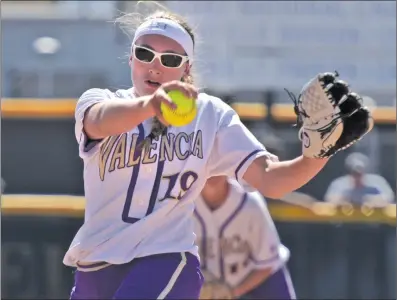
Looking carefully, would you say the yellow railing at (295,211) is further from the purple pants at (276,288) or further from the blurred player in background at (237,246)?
the purple pants at (276,288)

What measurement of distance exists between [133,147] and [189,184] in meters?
0.21

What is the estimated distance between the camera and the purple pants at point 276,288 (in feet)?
18.3

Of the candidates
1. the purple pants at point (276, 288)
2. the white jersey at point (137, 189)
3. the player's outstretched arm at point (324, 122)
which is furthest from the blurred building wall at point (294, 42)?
the player's outstretched arm at point (324, 122)

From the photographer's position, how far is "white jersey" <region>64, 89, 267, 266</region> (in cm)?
344

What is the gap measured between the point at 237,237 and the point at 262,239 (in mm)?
129

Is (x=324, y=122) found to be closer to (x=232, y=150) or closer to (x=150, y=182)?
(x=232, y=150)

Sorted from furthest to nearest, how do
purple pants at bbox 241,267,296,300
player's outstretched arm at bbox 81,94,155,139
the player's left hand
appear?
purple pants at bbox 241,267,296,300
the player's left hand
player's outstretched arm at bbox 81,94,155,139

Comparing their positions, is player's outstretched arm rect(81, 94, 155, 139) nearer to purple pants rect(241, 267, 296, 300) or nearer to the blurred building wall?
purple pants rect(241, 267, 296, 300)

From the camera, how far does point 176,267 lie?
347 cm

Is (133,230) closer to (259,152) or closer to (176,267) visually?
(176,267)

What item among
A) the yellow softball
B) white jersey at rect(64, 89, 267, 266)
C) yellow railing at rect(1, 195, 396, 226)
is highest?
the yellow softball

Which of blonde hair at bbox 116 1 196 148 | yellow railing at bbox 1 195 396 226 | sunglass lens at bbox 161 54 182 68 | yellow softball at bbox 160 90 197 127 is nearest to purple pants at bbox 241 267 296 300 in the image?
yellow railing at bbox 1 195 396 226

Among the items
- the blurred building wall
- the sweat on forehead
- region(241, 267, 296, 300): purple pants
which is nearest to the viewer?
the sweat on forehead

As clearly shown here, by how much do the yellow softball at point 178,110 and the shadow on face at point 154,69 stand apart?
451mm
